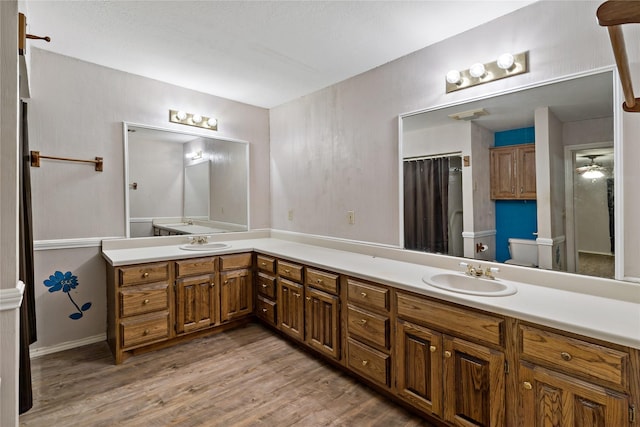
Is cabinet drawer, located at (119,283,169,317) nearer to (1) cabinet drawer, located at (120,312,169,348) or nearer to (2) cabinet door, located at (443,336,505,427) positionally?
(1) cabinet drawer, located at (120,312,169,348)

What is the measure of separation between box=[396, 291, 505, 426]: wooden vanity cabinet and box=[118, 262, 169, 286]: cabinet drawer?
1.94 m

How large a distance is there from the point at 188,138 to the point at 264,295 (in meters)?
1.86

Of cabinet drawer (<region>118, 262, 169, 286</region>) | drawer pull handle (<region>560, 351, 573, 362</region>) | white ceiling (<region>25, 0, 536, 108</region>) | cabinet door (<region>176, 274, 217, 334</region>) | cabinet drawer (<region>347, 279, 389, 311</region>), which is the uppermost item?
white ceiling (<region>25, 0, 536, 108</region>)

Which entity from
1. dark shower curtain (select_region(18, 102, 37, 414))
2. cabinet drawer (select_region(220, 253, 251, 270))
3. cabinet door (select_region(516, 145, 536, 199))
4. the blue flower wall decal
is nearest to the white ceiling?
dark shower curtain (select_region(18, 102, 37, 414))

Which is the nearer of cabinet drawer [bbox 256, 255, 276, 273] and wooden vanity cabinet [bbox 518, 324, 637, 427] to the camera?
wooden vanity cabinet [bbox 518, 324, 637, 427]

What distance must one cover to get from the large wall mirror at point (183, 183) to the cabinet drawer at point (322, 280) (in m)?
1.55

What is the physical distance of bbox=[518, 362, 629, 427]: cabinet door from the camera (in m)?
1.21

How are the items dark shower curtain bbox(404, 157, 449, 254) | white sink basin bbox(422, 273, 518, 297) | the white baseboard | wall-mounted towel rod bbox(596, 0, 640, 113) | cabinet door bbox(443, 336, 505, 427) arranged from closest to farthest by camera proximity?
wall-mounted towel rod bbox(596, 0, 640, 113), cabinet door bbox(443, 336, 505, 427), white sink basin bbox(422, 273, 518, 297), dark shower curtain bbox(404, 157, 449, 254), the white baseboard

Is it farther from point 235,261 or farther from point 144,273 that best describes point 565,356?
point 144,273

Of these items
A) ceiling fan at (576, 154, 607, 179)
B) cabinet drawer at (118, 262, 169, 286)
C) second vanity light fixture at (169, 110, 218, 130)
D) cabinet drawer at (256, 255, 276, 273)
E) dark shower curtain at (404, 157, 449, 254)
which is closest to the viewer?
ceiling fan at (576, 154, 607, 179)

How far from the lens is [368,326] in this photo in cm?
210

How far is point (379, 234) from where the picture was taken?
2773 millimetres

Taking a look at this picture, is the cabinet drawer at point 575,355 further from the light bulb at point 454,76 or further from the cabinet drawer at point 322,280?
the light bulb at point 454,76

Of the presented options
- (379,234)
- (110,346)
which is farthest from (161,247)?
(379,234)
